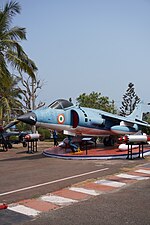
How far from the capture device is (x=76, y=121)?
15.9m

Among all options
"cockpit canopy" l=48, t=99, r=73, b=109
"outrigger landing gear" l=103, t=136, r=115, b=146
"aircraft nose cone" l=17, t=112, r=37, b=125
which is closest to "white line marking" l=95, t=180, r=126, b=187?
"aircraft nose cone" l=17, t=112, r=37, b=125

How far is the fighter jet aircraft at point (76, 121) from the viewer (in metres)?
14.6

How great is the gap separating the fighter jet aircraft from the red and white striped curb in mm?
6066

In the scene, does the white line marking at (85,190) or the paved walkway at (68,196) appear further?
the white line marking at (85,190)

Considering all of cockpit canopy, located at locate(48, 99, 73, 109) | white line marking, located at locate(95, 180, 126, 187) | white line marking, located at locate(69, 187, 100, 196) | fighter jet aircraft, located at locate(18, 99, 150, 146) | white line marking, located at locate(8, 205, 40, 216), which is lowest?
white line marking, located at locate(8, 205, 40, 216)

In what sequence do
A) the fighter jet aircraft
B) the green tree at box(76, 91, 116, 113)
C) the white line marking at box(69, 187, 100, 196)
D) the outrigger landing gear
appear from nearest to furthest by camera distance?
the white line marking at box(69, 187, 100, 196)
the fighter jet aircraft
the outrigger landing gear
the green tree at box(76, 91, 116, 113)

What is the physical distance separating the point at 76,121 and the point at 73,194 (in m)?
8.90

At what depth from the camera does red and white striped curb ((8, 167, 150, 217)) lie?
5.92m

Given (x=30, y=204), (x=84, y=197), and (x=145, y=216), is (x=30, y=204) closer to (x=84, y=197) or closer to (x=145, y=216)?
(x=84, y=197)

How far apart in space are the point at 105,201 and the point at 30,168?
578 centimetres

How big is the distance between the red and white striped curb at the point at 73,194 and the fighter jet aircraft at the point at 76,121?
19.9ft

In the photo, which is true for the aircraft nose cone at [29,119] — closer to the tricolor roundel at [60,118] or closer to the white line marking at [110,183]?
the tricolor roundel at [60,118]

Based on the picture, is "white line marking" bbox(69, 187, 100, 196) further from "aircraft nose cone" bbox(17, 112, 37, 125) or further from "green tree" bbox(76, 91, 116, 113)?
"green tree" bbox(76, 91, 116, 113)

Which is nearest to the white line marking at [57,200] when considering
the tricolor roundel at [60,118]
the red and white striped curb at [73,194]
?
the red and white striped curb at [73,194]
